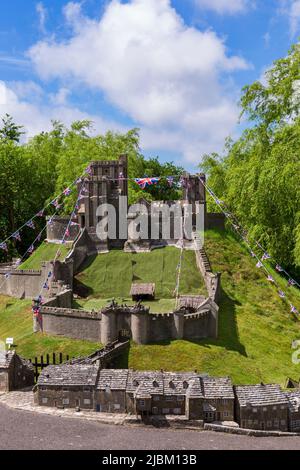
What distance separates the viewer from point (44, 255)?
65750 millimetres

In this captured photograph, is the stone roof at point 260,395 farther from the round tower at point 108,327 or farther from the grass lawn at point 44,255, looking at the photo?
the grass lawn at point 44,255

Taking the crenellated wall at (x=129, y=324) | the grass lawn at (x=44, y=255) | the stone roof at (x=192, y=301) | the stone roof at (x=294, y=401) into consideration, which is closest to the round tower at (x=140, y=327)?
the crenellated wall at (x=129, y=324)

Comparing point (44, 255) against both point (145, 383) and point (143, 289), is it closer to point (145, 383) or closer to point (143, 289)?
point (143, 289)

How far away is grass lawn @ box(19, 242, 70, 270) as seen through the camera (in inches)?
2525

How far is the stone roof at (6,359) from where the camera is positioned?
1281 inches

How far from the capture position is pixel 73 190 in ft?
255

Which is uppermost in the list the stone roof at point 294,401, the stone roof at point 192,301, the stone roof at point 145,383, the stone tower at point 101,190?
the stone tower at point 101,190

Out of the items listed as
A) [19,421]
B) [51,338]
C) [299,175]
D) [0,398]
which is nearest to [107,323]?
[51,338]

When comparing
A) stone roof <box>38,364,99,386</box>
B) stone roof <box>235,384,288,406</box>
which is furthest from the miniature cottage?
stone roof <box>38,364,99,386</box>

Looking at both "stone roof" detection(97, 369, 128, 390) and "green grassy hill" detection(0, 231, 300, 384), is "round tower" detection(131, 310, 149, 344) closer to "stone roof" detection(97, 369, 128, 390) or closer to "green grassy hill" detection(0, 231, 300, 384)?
"green grassy hill" detection(0, 231, 300, 384)

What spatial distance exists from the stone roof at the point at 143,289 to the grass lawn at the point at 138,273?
4.27ft

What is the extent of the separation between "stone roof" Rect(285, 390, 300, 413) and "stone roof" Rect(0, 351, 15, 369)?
1743cm

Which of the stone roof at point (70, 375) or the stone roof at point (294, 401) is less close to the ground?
the stone roof at point (70, 375)

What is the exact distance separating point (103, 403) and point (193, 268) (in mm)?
32150
